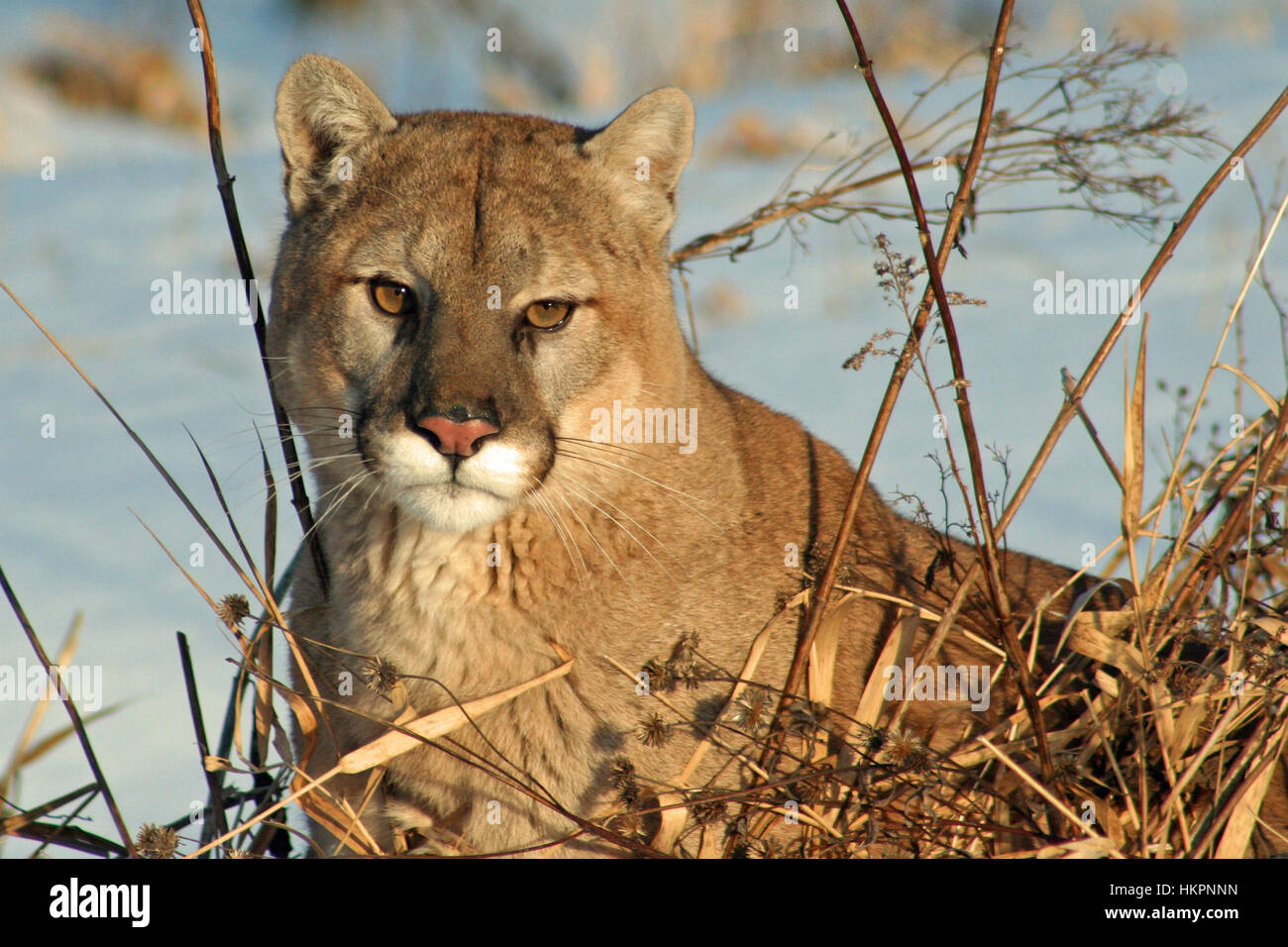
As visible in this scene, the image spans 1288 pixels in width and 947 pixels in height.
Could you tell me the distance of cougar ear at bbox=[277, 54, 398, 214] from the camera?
4223mm

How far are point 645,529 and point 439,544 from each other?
2.18 feet

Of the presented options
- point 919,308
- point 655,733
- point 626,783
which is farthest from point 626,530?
point 919,308

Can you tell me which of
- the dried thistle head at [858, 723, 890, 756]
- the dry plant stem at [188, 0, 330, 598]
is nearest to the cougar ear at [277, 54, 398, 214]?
the dry plant stem at [188, 0, 330, 598]

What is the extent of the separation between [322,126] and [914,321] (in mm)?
2231

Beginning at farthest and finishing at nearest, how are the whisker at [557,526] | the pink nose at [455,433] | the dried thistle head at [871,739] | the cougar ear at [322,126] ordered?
the cougar ear at [322,126] → the whisker at [557,526] → the pink nose at [455,433] → the dried thistle head at [871,739]

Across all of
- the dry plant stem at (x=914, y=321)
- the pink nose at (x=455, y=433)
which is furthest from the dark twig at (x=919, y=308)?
the pink nose at (x=455, y=433)

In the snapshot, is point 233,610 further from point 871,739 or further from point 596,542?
point 871,739

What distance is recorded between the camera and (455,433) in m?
3.46

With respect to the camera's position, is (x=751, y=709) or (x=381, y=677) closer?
(x=751, y=709)

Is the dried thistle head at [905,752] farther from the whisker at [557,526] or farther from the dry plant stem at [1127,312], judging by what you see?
the whisker at [557,526]

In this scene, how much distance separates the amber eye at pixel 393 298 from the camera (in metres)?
3.89

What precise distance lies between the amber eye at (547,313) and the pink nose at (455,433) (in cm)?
56

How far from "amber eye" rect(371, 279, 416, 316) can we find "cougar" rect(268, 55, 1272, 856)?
10 mm

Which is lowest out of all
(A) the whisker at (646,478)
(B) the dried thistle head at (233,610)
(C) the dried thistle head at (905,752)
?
(C) the dried thistle head at (905,752)
